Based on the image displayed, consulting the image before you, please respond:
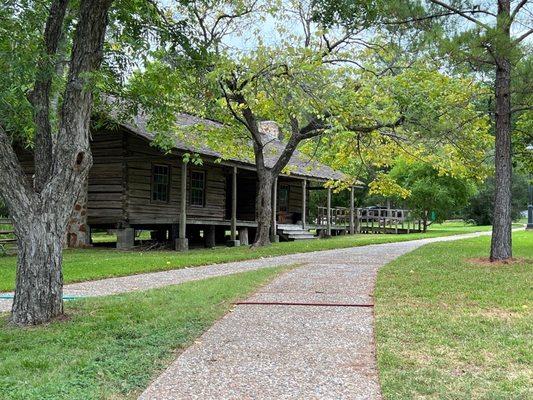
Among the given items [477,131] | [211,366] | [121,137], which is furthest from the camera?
[121,137]

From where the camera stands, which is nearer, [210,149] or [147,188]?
[147,188]

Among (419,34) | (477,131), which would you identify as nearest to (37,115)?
(419,34)

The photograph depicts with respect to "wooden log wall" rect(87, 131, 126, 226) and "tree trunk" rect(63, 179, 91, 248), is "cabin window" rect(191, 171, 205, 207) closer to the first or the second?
"wooden log wall" rect(87, 131, 126, 226)

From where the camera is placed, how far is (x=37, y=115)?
6.70 meters

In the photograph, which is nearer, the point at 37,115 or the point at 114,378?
the point at 114,378

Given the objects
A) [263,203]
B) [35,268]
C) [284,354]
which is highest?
[263,203]

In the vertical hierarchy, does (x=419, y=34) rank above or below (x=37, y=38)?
above

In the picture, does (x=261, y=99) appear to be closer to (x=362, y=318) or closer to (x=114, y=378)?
(x=362, y=318)

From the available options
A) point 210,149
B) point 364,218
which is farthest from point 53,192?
point 364,218

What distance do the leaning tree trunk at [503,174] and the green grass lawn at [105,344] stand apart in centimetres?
678

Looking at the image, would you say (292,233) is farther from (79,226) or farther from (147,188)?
(79,226)

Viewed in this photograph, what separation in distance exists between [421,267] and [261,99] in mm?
9135

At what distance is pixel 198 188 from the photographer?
2206cm

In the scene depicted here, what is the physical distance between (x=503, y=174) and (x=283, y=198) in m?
17.1
